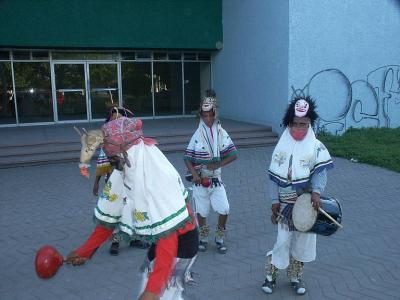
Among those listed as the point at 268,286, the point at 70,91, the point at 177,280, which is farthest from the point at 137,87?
the point at 177,280

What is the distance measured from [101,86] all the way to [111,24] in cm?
243

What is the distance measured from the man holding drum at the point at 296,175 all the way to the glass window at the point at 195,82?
13823 millimetres

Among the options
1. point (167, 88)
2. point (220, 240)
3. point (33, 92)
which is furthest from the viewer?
point (167, 88)

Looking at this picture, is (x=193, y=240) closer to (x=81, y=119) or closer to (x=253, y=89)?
(x=253, y=89)

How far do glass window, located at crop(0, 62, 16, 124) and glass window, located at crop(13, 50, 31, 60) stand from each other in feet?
1.12

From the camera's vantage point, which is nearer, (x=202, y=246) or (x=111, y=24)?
(x=202, y=246)

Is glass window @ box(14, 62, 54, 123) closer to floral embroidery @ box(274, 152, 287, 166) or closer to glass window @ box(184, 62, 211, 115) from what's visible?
glass window @ box(184, 62, 211, 115)

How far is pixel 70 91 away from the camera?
15664mm

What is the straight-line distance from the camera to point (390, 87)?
14812 millimetres

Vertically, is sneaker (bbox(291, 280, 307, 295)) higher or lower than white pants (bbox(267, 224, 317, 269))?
lower

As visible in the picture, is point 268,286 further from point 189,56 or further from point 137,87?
point 189,56

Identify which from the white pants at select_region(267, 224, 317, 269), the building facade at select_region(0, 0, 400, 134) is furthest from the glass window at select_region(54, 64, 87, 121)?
the white pants at select_region(267, 224, 317, 269)

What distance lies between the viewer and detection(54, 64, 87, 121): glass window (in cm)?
1544

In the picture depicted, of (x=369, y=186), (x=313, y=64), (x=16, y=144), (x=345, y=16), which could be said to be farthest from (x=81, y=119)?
(x=369, y=186)
